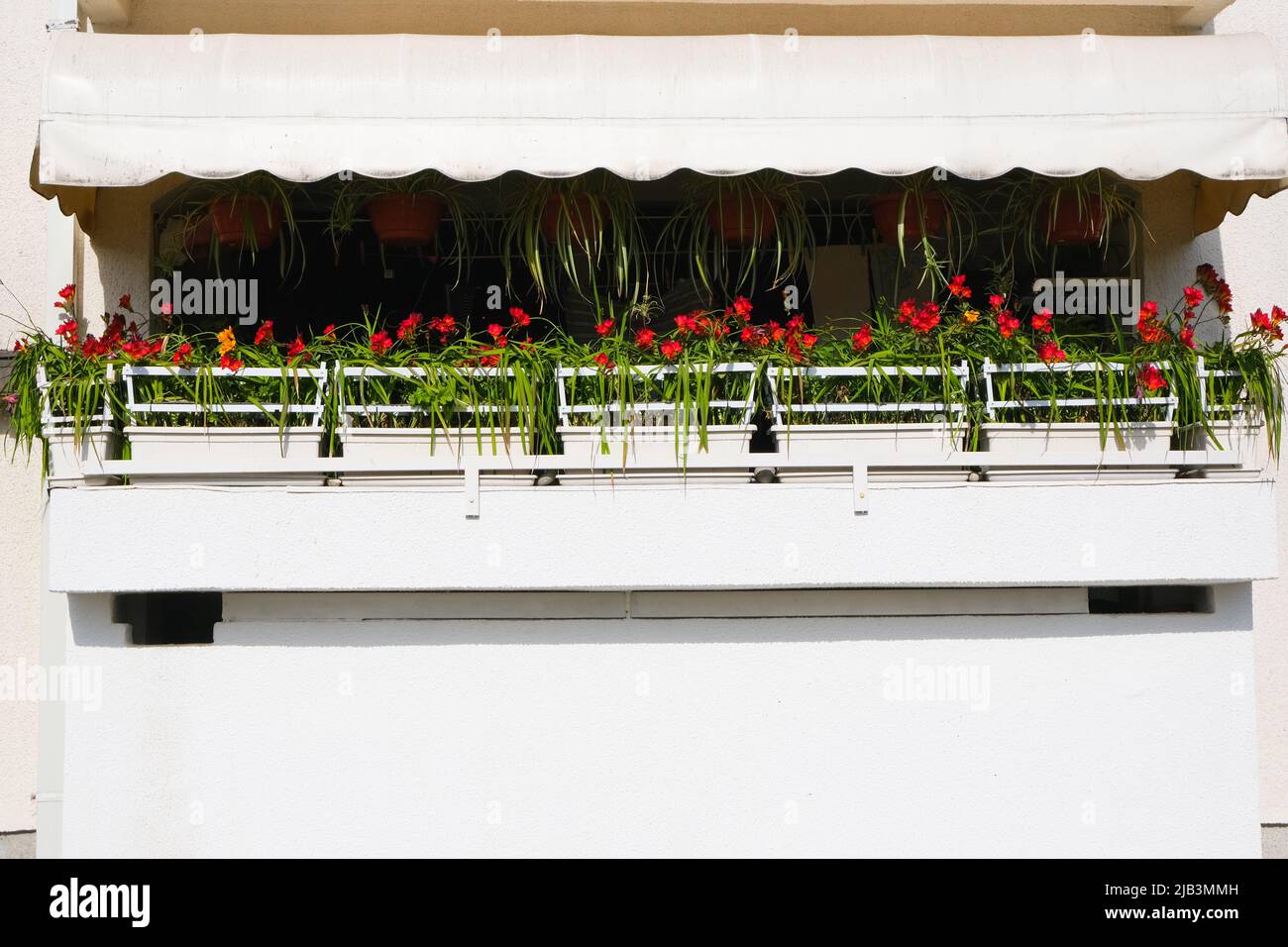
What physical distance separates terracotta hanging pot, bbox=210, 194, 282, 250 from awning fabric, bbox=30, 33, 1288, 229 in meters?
0.56

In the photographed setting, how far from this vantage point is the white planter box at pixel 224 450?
539 centimetres

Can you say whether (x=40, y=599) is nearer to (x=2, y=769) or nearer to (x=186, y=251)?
(x=2, y=769)

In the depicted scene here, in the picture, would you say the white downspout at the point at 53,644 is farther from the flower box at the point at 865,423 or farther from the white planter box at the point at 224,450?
the flower box at the point at 865,423

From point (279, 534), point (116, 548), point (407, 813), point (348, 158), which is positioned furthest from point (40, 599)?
point (348, 158)

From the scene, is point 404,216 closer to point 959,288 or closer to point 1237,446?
point 959,288

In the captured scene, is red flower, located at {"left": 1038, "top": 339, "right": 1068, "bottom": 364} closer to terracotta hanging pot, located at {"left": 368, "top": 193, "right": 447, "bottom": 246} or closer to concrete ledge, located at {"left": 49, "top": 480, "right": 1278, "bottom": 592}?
concrete ledge, located at {"left": 49, "top": 480, "right": 1278, "bottom": 592}

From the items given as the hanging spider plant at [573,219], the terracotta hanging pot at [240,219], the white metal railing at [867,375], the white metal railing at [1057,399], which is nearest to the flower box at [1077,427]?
the white metal railing at [1057,399]

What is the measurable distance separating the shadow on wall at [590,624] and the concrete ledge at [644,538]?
0.17 m

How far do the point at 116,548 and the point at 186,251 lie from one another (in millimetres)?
1674

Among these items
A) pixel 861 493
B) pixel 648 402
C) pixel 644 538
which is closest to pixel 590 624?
pixel 644 538

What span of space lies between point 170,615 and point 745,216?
366 centimetres

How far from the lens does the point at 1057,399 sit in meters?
5.54

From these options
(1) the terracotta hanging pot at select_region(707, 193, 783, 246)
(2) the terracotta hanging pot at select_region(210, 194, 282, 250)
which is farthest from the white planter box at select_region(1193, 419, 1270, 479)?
(2) the terracotta hanging pot at select_region(210, 194, 282, 250)

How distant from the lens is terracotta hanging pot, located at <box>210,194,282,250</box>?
586cm
